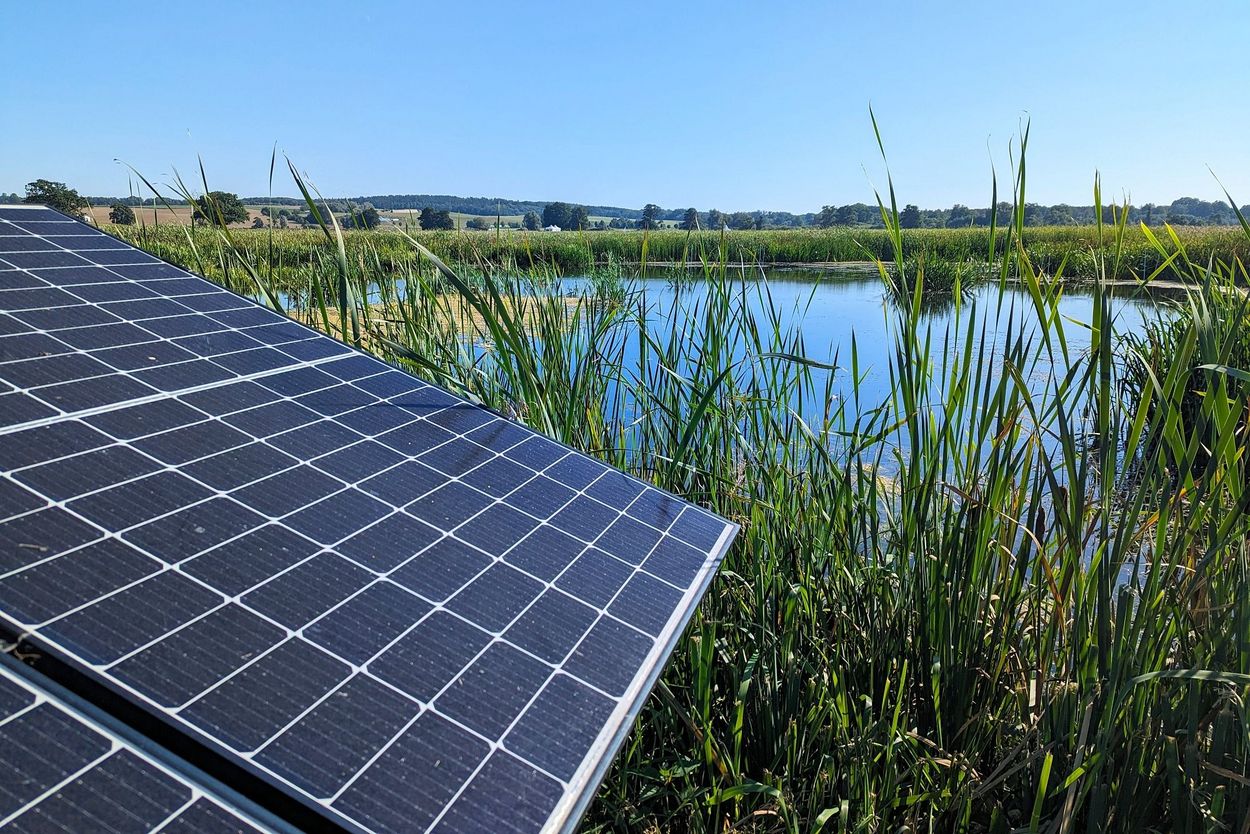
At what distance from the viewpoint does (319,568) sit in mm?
1335

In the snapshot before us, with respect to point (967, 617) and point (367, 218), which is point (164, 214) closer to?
point (367, 218)

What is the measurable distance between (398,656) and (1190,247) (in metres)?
27.9

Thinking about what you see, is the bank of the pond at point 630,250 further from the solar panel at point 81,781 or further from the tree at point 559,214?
the solar panel at point 81,781

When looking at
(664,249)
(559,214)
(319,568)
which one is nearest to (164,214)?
(319,568)

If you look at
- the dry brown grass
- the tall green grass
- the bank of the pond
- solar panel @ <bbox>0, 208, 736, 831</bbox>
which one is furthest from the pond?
the dry brown grass

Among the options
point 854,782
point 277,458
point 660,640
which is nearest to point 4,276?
point 277,458

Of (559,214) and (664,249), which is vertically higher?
(559,214)

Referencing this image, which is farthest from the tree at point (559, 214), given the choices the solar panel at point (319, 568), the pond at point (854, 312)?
the solar panel at point (319, 568)

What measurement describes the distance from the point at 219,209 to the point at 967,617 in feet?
Answer: 11.4

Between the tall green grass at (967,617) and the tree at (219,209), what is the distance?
961 mm

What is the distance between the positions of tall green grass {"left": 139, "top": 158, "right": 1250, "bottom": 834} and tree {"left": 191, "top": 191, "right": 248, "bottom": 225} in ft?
3.15

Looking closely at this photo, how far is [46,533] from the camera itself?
1195 millimetres

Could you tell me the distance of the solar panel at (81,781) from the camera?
84 centimetres

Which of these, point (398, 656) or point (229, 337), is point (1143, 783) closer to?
point (398, 656)
